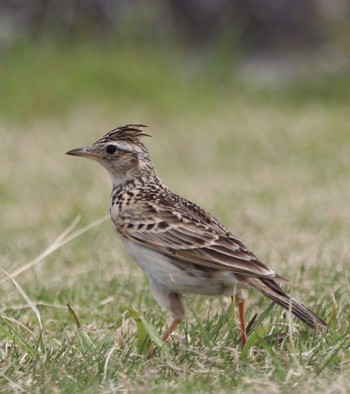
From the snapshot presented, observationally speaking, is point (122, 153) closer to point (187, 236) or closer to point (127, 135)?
point (127, 135)

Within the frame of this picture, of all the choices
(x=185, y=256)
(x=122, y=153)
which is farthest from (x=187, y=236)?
(x=122, y=153)

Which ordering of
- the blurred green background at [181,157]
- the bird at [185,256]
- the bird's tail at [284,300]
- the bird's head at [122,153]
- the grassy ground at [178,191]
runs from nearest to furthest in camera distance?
the grassy ground at [178,191] → the blurred green background at [181,157] → the bird's tail at [284,300] → the bird at [185,256] → the bird's head at [122,153]

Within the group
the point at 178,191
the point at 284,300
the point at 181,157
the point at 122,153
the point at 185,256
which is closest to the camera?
the point at 284,300

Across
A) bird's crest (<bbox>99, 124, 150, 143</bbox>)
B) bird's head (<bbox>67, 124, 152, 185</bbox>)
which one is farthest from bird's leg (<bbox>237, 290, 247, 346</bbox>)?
bird's crest (<bbox>99, 124, 150, 143</bbox>)

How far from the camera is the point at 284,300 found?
15.3ft

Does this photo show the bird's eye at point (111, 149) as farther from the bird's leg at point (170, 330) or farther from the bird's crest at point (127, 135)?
the bird's leg at point (170, 330)

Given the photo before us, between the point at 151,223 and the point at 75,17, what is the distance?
10.4 metres

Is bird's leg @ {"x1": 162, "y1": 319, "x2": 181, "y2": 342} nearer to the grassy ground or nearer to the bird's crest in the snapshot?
the grassy ground

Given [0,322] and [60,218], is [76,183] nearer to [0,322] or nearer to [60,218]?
[60,218]

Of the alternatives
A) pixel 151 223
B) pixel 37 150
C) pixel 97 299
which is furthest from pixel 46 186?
pixel 151 223

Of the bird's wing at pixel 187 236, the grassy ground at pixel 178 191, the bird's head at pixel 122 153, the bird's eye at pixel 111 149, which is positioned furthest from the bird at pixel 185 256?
the bird's eye at pixel 111 149

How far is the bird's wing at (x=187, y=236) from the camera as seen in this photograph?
471 centimetres

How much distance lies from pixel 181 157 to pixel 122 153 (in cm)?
610

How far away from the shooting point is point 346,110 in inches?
533
